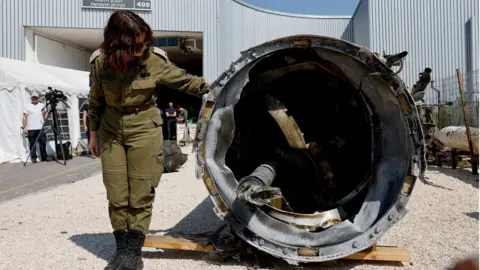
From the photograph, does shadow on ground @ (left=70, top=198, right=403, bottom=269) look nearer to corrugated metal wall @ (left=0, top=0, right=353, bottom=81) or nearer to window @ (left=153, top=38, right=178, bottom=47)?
corrugated metal wall @ (left=0, top=0, right=353, bottom=81)

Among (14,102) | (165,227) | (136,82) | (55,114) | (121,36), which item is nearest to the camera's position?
(121,36)

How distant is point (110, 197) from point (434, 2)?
18.0 m

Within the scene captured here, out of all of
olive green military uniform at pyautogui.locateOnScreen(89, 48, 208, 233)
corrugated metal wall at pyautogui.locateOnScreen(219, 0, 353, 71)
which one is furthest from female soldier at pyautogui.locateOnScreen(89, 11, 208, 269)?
corrugated metal wall at pyautogui.locateOnScreen(219, 0, 353, 71)

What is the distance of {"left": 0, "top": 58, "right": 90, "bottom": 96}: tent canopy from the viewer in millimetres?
9922

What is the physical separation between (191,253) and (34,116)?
8103 mm

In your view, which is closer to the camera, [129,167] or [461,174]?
[129,167]

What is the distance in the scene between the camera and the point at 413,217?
13.8 ft

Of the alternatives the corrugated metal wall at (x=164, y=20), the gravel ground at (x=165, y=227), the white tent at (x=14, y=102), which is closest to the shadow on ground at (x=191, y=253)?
the gravel ground at (x=165, y=227)

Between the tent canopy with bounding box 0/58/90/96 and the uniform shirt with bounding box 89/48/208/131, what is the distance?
8.22m

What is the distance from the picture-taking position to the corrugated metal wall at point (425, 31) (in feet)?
55.9

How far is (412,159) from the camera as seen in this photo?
8.15 ft

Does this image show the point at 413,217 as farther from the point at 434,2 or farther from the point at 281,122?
the point at 434,2

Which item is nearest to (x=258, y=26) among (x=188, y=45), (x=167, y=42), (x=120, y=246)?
(x=188, y=45)

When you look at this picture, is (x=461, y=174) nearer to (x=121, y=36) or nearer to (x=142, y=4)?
(x=121, y=36)
